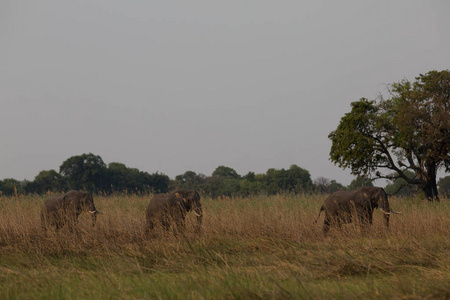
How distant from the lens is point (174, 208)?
12.6m

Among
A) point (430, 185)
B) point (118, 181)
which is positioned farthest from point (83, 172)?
point (430, 185)

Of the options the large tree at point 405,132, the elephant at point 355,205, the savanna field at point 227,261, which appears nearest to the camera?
the savanna field at point 227,261

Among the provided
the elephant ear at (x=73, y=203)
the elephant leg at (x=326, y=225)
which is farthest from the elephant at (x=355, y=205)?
the elephant ear at (x=73, y=203)

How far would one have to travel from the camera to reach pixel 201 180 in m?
80.8

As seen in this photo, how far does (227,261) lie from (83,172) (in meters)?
51.4

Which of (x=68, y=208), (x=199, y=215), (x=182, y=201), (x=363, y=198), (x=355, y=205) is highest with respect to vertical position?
(x=68, y=208)

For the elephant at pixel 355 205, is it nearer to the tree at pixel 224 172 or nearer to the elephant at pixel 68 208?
the elephant at pixel 68 208

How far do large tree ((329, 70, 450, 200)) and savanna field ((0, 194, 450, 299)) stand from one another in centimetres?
1240

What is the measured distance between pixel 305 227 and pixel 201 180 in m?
69.9

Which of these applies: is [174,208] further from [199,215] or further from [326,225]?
[326,225]

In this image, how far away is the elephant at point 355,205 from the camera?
1271cm

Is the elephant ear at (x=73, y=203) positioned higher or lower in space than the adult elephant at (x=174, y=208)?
higher

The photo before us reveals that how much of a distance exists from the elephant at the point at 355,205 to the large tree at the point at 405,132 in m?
12.9

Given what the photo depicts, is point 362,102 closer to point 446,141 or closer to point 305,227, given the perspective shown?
point 446,141
